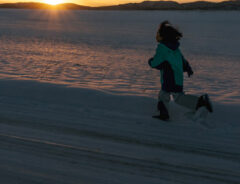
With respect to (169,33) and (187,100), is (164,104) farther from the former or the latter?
(169,33)

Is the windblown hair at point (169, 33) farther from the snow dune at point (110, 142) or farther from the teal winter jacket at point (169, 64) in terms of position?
the snow dune at point (110, 142)

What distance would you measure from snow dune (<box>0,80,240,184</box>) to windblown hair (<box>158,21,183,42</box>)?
1256 mm

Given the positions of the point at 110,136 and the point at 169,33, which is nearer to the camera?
the point at 110,136

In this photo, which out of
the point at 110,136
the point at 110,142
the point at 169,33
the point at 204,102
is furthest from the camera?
the point at 204,102

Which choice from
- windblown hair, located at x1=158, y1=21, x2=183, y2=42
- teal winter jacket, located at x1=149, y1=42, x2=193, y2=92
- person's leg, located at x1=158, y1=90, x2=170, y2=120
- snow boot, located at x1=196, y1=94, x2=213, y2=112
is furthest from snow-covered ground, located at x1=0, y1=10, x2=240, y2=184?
windblown hair, located at x1=158, y1=21, x2=183, y2=42

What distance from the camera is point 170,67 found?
4.35 m

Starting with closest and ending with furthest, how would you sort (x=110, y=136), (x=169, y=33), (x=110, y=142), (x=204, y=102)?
(x=110, y=142) → (x=110, y=136) → (x=169, y=33) → (x=204, y=102)

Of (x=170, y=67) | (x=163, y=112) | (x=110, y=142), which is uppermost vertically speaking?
(x=170, y=67)

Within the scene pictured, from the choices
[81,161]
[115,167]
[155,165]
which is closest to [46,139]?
[81,161]

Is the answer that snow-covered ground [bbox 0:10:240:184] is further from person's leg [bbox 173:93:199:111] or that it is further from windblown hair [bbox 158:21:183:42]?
windblown hair [bbox 158:21:183:42]

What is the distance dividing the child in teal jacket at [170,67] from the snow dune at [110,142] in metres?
0.29

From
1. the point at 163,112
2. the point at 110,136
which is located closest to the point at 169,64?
the point at 163,112

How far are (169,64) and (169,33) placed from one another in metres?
0.45

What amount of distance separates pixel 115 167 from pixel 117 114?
176 cm
